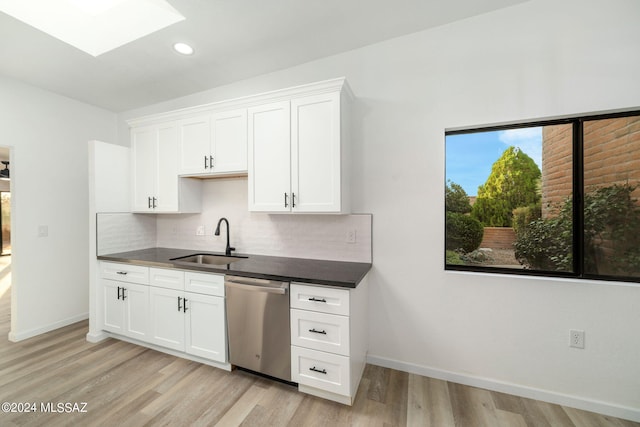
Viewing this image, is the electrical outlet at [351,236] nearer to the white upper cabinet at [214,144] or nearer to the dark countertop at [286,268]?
the dark countertop at [286,268]

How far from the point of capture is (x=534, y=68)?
69.5 inches

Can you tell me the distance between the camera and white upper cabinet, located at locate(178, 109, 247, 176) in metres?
2.31

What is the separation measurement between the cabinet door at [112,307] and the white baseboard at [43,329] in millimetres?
847

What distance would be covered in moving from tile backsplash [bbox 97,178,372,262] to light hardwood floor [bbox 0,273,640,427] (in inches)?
41.0

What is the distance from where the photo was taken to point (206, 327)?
210 cm

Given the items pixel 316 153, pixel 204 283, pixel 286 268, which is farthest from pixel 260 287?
pixel 316 153

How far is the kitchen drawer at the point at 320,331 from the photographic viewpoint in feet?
5.45

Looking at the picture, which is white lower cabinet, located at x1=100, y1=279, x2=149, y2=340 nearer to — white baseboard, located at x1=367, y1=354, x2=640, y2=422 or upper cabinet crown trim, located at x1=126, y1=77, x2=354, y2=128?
upper cabinet crown trim, located at x1=126, y1=77, x2=354, y2=128

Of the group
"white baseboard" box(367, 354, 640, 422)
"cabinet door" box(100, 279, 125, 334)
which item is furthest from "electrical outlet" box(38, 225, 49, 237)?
"white baseboard" box(367, 354, 640, 422)

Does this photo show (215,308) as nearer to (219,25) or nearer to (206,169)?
(206,169)

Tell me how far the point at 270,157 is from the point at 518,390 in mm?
2596

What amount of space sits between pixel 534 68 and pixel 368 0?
4.14ft

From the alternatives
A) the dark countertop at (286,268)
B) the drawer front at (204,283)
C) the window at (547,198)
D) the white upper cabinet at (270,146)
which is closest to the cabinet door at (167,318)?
the drawer front at (204,283)

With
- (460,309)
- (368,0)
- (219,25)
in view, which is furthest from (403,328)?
(219,25)
